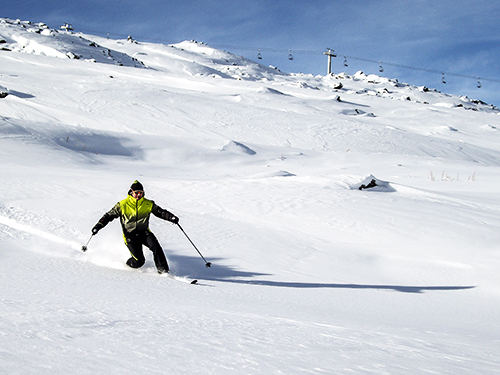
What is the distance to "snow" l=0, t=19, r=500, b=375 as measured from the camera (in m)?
1.65

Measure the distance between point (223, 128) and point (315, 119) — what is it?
16.7 ft

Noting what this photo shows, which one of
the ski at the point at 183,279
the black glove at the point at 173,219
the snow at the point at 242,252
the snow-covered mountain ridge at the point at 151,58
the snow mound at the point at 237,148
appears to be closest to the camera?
the snow at the point at 242,252

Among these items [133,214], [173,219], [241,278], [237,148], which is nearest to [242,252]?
[241,278]

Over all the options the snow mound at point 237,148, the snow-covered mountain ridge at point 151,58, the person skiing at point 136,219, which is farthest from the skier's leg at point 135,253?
the snow-covered mountain ridge at point 151,58

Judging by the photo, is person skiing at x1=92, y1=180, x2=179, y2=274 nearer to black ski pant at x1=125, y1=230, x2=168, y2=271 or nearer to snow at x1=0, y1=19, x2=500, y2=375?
black ski pant at x1=125, y1=230, x2=168, y2=271

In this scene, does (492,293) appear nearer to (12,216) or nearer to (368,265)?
(368,265)

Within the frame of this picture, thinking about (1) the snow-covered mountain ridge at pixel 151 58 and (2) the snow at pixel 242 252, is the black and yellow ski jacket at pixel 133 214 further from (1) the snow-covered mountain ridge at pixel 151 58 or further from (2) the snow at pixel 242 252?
(1) the snow-covered mountain ridge at pixel 151 58

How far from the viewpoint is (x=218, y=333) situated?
1895 millimetres

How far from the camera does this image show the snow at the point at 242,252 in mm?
1654

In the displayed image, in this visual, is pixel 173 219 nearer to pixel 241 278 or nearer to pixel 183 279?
pixel 183 279

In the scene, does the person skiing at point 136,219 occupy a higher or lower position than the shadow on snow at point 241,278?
higher

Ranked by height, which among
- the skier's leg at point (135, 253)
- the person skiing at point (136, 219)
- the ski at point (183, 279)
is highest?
the person skiing at point (136, 219)

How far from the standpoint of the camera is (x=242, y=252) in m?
5.41

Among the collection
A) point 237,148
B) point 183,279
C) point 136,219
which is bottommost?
point 183,279
